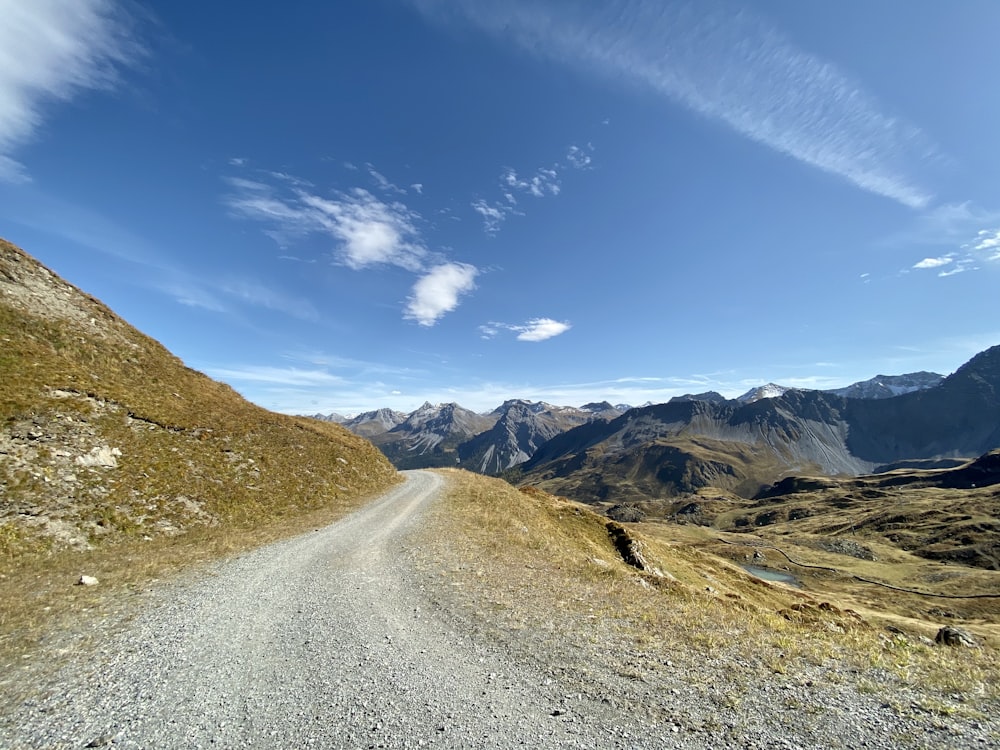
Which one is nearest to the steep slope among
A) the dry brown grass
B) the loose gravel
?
the loose gravel

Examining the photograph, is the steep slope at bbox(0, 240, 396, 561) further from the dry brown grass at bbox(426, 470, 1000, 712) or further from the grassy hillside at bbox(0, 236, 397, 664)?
the dry brown grass at bbox(426, 470, 1000, 712)

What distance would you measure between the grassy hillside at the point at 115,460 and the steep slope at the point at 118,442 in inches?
3.7

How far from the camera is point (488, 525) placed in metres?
30.0

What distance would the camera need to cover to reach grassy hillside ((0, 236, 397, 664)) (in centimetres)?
1867

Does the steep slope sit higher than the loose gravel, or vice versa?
the steep slope

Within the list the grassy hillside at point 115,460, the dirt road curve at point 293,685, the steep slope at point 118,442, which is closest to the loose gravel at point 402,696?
the dirt road curve at point 293,685

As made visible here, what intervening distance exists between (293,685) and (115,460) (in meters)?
23.3

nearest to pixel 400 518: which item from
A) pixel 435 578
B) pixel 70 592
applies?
pixel 435 578

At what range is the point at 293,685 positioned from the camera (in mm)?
9758

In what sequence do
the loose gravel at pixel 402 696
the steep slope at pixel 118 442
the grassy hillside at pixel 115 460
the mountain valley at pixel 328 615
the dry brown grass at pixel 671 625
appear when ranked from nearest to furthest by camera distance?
the loose gravel at pixel 402 696
the mountain valley at pixel 328 615
the dry brown grass at pixel 671 625
the grassy hillside at pixel 115 460
the steep slope at pixel 118 442

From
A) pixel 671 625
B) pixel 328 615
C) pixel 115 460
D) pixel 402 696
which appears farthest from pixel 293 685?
pixel 115 460

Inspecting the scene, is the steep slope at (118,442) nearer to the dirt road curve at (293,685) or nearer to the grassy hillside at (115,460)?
the grassy hillside at (115,460)

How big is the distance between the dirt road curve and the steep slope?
9768 mm

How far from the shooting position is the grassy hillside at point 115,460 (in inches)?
735
